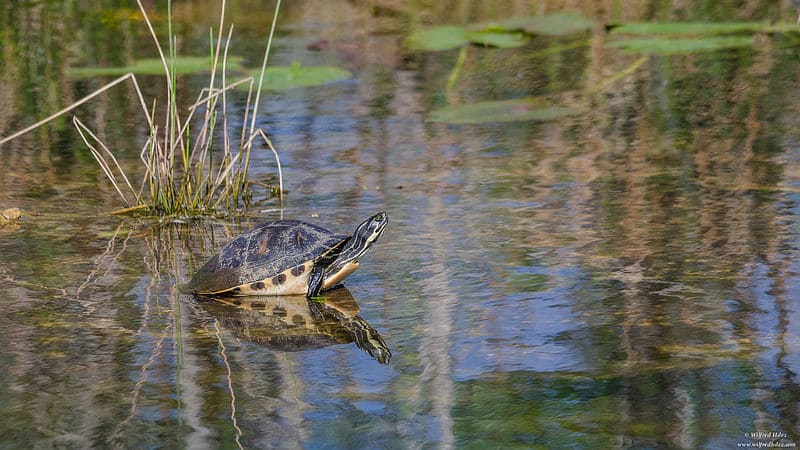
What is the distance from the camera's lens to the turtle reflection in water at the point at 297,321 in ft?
13.2

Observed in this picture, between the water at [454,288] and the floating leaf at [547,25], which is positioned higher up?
the floating leaf at [547,25]

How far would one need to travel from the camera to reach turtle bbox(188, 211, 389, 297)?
452 cm

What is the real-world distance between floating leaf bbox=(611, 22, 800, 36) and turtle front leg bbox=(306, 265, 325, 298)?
5.83m

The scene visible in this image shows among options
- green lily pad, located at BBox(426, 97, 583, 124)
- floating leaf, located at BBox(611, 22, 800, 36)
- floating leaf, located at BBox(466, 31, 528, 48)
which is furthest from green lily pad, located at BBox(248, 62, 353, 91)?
floating leaf, located at BBox(611, 22, 800, 36)

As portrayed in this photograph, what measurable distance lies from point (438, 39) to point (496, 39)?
18.3 inches

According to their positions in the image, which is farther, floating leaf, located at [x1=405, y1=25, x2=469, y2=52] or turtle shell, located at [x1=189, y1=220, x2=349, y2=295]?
floating leaf, located at [x1=405, y1=25, x2=469, y2=52]

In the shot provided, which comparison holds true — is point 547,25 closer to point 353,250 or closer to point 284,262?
point 353,250

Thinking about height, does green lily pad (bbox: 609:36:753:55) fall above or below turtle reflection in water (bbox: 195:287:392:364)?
above

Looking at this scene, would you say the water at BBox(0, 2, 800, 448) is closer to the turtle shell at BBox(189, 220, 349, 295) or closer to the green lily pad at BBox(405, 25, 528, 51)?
the turtle shell at BBox(189, 220, 349, 295)

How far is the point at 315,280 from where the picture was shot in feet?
14.9

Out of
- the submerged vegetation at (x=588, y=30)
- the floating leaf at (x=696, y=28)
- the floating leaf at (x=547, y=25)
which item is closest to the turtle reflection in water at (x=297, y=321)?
the submerged vegetation at (x=588, y=30)

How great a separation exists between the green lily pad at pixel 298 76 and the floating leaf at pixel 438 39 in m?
0.97
